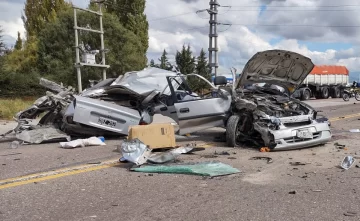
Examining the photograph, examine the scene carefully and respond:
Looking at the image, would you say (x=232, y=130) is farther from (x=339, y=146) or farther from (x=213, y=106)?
(x=339, y=146)

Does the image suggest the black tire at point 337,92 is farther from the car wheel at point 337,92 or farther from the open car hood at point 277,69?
the open car hood at point 277,69

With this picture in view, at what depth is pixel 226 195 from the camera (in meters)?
4.57

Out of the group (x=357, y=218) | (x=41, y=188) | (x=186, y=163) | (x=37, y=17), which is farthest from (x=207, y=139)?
(x=37, y=17)

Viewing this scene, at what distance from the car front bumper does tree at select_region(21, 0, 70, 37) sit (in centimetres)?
4030

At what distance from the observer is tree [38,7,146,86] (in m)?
36.1

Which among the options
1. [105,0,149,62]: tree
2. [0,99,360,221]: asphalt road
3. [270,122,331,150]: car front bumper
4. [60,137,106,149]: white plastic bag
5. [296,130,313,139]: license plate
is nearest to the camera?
[0,99,360,221]: asphalt road

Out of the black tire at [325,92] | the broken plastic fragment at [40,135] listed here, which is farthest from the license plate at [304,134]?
the black tire at [325,92]

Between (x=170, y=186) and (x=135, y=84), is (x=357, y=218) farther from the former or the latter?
(x=135, y=84)

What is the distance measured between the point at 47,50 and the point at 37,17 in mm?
9915

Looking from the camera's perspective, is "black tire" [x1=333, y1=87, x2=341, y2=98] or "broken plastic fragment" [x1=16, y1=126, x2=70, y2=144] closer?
"broken plastic fragment" [x1=16, y1=126, x2=70, y2=144]

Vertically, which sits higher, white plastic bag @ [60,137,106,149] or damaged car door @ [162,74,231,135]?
damaged car door @ [162,74,231,135]

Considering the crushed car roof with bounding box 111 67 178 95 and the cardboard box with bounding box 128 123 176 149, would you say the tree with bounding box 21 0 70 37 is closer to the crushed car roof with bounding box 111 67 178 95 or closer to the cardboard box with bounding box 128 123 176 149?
the crushed car roof with bounding box 111 67 178 95

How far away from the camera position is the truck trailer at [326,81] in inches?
1404

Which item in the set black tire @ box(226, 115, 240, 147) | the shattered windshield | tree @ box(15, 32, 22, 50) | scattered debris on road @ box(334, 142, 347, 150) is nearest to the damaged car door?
black tire @ box(226, 115, 240, 147)
